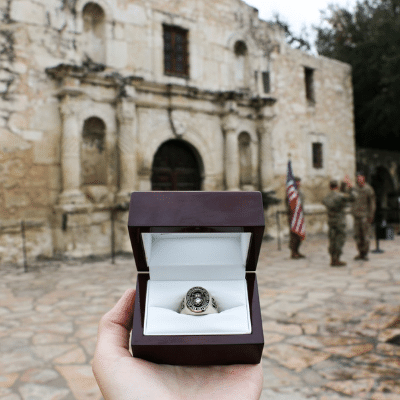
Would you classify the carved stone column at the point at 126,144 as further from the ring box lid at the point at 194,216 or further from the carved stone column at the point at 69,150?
the ring box lid at the point at 194,216

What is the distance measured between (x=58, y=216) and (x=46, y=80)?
2878 mm

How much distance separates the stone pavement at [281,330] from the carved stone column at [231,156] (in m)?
4.03

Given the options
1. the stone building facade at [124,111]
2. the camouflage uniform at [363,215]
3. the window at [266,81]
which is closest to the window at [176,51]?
the stone building facade at [124,111]

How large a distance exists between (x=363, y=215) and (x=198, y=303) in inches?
299

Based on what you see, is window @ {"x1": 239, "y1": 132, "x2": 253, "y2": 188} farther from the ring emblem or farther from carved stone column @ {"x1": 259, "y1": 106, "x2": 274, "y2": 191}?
the ring emblem

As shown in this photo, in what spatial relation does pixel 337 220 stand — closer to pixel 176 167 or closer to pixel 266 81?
pixel 176 167

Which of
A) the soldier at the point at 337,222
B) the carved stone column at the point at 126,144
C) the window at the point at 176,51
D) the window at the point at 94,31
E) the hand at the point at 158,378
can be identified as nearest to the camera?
the hand at the point at 158,378

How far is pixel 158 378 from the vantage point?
1.14 metres

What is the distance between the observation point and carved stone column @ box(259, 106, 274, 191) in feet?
38.3

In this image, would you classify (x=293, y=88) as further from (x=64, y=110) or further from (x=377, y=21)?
(x=64, y=110)

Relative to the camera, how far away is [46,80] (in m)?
8.41

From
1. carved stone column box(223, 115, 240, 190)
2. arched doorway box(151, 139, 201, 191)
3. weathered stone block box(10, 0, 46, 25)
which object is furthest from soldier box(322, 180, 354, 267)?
weathered stone block box(10, 0, 46, 25)

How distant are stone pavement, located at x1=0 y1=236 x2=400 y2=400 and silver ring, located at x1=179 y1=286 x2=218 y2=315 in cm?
184

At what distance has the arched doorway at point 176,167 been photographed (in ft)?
33.2
